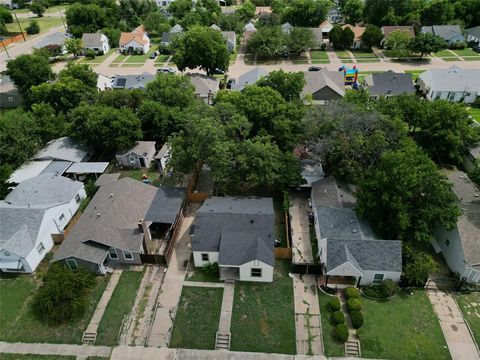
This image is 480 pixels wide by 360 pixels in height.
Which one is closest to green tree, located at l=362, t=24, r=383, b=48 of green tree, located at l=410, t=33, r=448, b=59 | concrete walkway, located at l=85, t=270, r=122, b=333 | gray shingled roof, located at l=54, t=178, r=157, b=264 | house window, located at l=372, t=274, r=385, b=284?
green tree, located at l=410, t=33, r=448, b=59

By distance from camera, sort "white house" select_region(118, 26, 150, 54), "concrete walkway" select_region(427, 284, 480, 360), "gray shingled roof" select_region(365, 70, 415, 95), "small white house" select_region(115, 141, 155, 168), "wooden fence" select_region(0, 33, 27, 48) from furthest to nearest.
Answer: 1. "wooden fence" select_region(0, 33, 27, 48)
2. "white house" select_region(118, 26, 150, 54)
3. "gray shingled roof" select_region(365, 70, 415, 95)
4. "small white house" select_region(115, 141, 155, 168)
5. "concrete walkway" select_region(427, 284, 480, 360)

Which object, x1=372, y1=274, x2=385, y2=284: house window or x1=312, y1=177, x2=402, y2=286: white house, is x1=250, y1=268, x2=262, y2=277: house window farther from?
x1=372, y1=274, x2=385, y2=284: house window

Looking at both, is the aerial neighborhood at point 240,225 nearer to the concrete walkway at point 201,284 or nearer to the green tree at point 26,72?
the concrete walkway at point 201,284

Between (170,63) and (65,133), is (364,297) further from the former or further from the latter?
(170,63)

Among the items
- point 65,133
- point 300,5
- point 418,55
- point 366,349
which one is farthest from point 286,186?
point 300,5

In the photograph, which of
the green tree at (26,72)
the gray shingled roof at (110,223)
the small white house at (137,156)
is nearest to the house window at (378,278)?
the gray shingled roof at (110,223)
